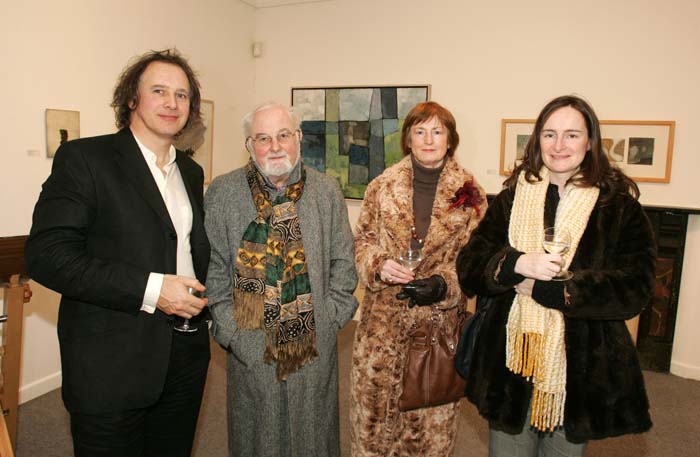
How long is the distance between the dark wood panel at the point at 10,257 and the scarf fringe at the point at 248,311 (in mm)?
1336

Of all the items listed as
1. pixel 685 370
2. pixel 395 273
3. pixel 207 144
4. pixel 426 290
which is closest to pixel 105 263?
pixel 395 273

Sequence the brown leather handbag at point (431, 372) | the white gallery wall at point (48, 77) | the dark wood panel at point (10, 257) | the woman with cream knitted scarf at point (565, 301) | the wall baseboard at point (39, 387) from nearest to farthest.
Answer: the woman with cream knitted scarf at point (565, 301) → the brown leather handbag at point (431, 372) → the dark wood panel at point (10, 257) → the white gallery wall at point (48, 77) → the wall baseboard at point (39, 387)

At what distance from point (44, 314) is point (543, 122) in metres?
3.66

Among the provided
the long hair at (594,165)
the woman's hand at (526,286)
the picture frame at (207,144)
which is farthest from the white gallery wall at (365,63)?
the woman's hand at (526,286)

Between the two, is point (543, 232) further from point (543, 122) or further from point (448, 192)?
point (448, 192)

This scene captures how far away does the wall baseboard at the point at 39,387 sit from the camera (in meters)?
3.54

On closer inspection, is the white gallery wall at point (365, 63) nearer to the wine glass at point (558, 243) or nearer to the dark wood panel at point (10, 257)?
the dark wood panel at point (10, 257)

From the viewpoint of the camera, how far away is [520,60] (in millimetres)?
4547

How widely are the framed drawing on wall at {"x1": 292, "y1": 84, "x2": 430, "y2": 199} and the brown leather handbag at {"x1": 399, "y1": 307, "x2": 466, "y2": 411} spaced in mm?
3160

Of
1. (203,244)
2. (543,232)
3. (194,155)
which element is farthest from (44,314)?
(543,232)

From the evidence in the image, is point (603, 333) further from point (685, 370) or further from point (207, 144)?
point (207, 144)

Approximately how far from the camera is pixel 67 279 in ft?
5.03

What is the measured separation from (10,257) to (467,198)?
2.29 m

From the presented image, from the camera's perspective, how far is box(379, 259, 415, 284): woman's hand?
6.77 feet
